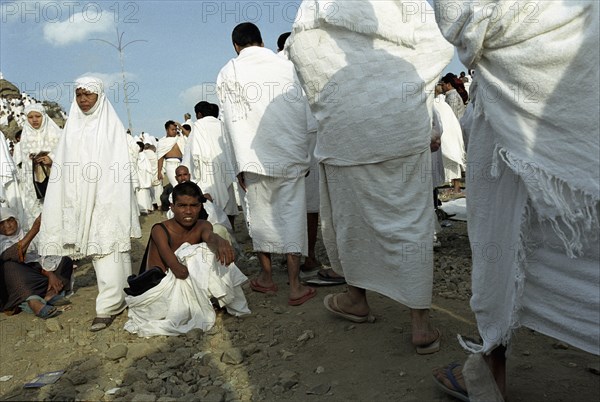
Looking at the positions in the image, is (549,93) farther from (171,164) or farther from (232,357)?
(171,164)

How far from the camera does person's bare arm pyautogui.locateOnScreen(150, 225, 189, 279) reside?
402 cm

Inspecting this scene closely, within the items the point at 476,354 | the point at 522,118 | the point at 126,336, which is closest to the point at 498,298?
the point at 476,354

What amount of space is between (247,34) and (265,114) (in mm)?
713

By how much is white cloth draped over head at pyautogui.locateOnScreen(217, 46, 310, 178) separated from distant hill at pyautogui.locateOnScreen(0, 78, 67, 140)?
17.9 meters

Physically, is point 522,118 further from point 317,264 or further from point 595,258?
point 317,264

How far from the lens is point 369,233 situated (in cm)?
321

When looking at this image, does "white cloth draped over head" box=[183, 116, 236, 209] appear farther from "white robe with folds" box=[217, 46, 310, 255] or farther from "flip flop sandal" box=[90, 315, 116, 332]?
"flip flop sandal" box=[90, 315, 116, 332]

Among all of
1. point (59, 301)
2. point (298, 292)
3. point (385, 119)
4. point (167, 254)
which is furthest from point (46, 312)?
point (385, 119)

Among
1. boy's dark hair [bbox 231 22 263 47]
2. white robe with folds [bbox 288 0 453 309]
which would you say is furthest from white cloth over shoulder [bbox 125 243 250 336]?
boy's dark hair [bbox 231 22 263 47]

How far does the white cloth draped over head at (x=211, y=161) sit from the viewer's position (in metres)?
6.99

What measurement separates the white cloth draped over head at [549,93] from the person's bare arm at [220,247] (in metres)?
2.35

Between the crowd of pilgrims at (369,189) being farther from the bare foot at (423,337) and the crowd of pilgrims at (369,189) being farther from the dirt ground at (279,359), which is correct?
the dirt ground at (279,359)

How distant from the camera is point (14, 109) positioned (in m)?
27.9

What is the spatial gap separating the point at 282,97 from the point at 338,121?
5.12ft
